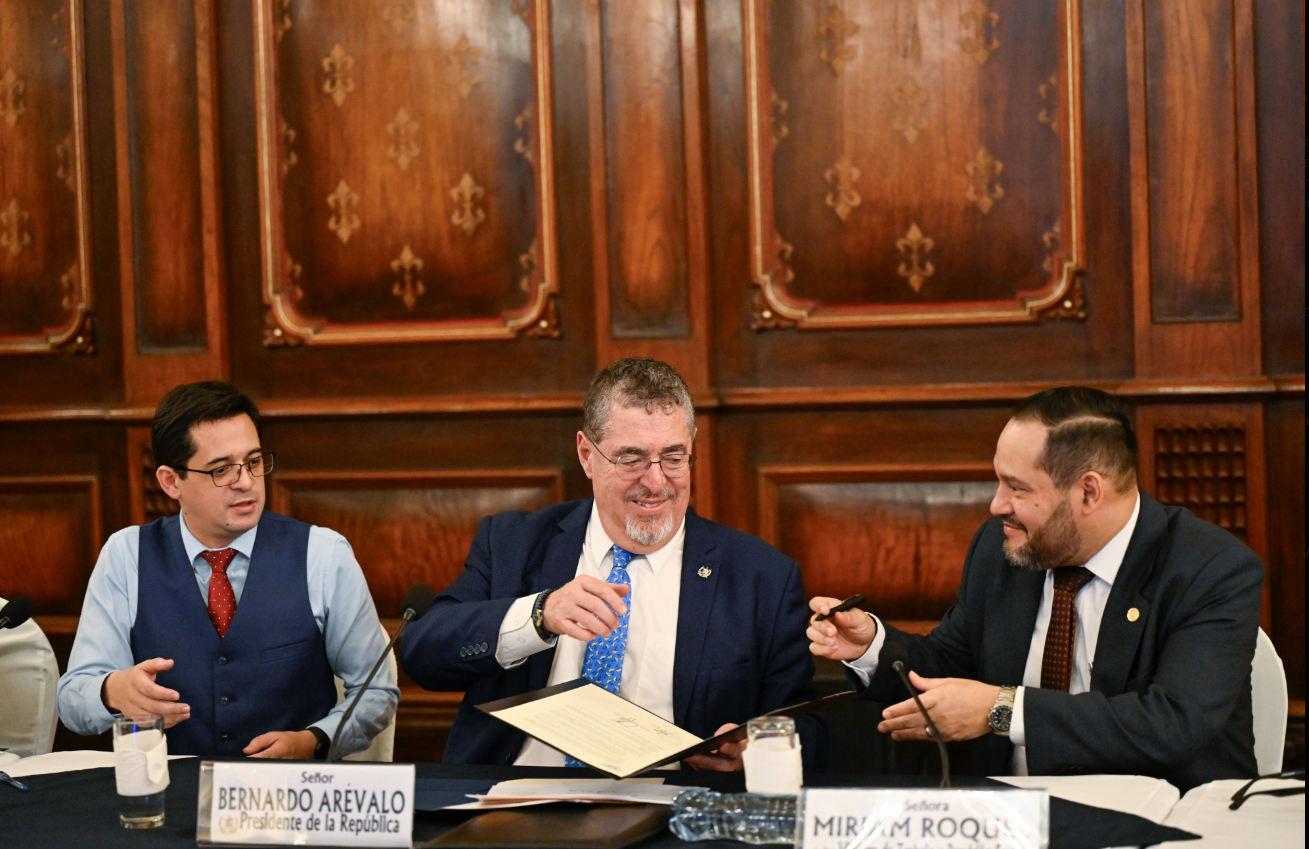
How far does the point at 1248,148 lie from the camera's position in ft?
11.4

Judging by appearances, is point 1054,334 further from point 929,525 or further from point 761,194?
point 761,194

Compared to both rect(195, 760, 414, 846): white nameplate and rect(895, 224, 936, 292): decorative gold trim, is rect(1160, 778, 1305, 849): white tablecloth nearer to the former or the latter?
rect(195, 760, 414, 846): white nameplate

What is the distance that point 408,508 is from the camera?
4.07 metres

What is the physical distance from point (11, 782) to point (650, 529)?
1.15m

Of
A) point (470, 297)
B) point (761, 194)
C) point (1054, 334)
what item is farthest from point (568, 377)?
point (1054, 334)

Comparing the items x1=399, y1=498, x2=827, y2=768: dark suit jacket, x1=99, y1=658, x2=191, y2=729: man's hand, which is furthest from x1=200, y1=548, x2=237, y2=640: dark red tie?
x1=399, y1=498, x2=827, y2=768: dark suit jacket

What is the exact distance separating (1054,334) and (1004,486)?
1.60 m

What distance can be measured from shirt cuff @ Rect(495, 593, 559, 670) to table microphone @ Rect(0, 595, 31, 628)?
78 cm

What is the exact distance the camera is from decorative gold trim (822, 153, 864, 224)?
3.79 meters

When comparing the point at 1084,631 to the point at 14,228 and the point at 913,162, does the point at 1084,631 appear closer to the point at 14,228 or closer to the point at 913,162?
the point at 913,162

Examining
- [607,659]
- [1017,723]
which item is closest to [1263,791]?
[1017,723]

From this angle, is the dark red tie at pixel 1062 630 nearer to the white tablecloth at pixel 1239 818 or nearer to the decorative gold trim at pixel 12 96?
Answer: the white tablecloth at pixel 1239 818

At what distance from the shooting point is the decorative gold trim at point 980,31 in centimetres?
368

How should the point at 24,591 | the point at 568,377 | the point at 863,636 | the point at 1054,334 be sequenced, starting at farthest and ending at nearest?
1. the point at 24,591
2. the point at 568,377
3. the point at 1054,334
4. the point at 863,636
